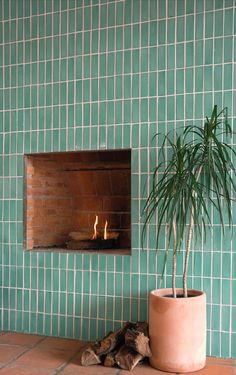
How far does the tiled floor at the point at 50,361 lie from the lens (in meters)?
2.62

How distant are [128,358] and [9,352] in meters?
0.84

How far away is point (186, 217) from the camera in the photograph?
9.43ft

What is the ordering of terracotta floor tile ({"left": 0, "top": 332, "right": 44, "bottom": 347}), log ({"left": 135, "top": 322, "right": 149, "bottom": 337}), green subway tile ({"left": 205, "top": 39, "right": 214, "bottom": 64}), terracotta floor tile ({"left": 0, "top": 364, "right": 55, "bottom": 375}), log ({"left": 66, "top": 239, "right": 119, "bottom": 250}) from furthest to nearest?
log ({"left": 66, "top": 239, "right": 119, "bottom": 250}) → terracotta floor tile ({"left": 0, "top": 332, "right": 44, "bottom": 347}) → green subway tile ({"left": 205, "top": 39, "right": 214, "bottom": 64}) → log ({"left": 135, "top": 322, "right": 149, "bottom": 337}) → terracotta floor tile ({"left": 0, "top": 364, "right": 55, "bottom": 375})

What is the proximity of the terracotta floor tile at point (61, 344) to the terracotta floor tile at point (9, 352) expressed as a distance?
0.48 ft

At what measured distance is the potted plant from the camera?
8.60ft

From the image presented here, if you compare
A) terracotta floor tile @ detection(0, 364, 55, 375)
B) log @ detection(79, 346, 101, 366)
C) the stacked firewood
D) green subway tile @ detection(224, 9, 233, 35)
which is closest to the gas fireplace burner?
the stacked firewood

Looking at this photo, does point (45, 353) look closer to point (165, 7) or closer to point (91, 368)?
point (91, 368)

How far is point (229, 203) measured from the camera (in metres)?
2.69

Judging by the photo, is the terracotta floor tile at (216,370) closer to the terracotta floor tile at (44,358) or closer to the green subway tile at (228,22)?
the terracotta floor tile at (44,358)

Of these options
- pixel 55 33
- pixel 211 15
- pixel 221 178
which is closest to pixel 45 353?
pixel 221 178

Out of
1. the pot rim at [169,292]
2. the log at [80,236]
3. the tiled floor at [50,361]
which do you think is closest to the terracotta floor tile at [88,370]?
the tiled floor at [50,361]

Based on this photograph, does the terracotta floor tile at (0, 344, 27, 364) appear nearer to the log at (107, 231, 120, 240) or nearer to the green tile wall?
the green tile wall

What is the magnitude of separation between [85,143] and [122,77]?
540 millimetres

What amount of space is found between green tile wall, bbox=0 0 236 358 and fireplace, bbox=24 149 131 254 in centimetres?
17
